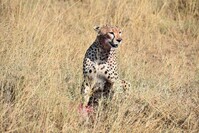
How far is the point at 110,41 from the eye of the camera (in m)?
4.00

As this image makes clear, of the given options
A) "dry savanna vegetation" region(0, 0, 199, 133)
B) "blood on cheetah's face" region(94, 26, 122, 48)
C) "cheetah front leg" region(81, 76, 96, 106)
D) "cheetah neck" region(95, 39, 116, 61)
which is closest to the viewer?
"dry savanna vegetation" region(0, 0, 199, 133)

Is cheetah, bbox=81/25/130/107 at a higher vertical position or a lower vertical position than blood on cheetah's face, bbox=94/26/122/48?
lower

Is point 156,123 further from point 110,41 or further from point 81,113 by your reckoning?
point 110,41

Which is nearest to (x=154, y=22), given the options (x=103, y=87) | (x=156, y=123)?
(x=103, y=87)

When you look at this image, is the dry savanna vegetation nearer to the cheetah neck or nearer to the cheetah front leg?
the cheetah front leg

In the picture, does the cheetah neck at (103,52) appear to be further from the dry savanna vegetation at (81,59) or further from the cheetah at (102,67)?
the dry savanna vegetation at (81,59)

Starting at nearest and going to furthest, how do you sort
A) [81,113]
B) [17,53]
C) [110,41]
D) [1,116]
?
[1,116]
[81,113]
[110,41]
[17,53]

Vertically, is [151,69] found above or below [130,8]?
below

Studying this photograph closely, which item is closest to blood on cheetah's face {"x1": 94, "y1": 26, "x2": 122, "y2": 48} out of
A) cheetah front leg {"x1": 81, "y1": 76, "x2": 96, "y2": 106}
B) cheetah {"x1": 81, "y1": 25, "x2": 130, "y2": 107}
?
cheetah {"x1": 81, "y1": 25, "x2": 130, "y2": 107}

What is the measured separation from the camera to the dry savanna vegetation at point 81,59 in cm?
326

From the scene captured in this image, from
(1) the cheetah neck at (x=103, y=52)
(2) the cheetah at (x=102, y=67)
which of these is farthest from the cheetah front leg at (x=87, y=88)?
(1) the cheetah neck at (x=103, y=52)

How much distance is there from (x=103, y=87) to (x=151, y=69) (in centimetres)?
116

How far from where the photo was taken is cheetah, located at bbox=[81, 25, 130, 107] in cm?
403

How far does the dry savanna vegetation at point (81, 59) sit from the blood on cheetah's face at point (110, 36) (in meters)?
0.40
